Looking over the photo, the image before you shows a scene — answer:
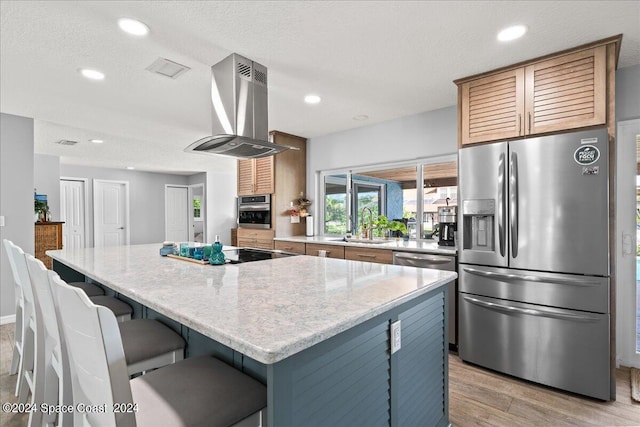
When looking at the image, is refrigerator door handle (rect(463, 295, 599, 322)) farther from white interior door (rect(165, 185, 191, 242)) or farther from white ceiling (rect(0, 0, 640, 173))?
white interior door (rect(165, 185, 191, 242))

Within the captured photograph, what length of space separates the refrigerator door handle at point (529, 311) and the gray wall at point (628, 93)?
1628 millimetres

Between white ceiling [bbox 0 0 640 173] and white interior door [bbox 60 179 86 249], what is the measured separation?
432cm

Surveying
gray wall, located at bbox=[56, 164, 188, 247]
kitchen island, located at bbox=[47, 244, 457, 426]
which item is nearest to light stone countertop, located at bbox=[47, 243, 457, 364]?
kitchen island, located at bbox=[47, 244, 457, 426]

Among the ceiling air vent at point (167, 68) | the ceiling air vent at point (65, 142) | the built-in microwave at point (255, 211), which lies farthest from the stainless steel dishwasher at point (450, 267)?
the ceiling air vent at point (65, 142)

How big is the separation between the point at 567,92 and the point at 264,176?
11.5 feet

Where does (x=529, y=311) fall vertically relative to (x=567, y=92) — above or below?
below

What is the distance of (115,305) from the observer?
2.05 metres

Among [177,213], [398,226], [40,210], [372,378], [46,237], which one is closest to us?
[372,378]

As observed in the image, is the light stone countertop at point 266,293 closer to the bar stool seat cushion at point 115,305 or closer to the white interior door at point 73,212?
the bar stool seat cushion at point 115,305

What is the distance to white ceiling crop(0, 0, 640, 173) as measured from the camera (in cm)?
185

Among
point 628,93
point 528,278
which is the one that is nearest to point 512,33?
point 628,93

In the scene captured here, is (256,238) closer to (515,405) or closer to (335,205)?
(335,205)

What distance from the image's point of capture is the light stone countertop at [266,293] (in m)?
0.90

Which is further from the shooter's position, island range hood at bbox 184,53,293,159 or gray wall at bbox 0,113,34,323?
gray wall at bbox 0,113,34,323
